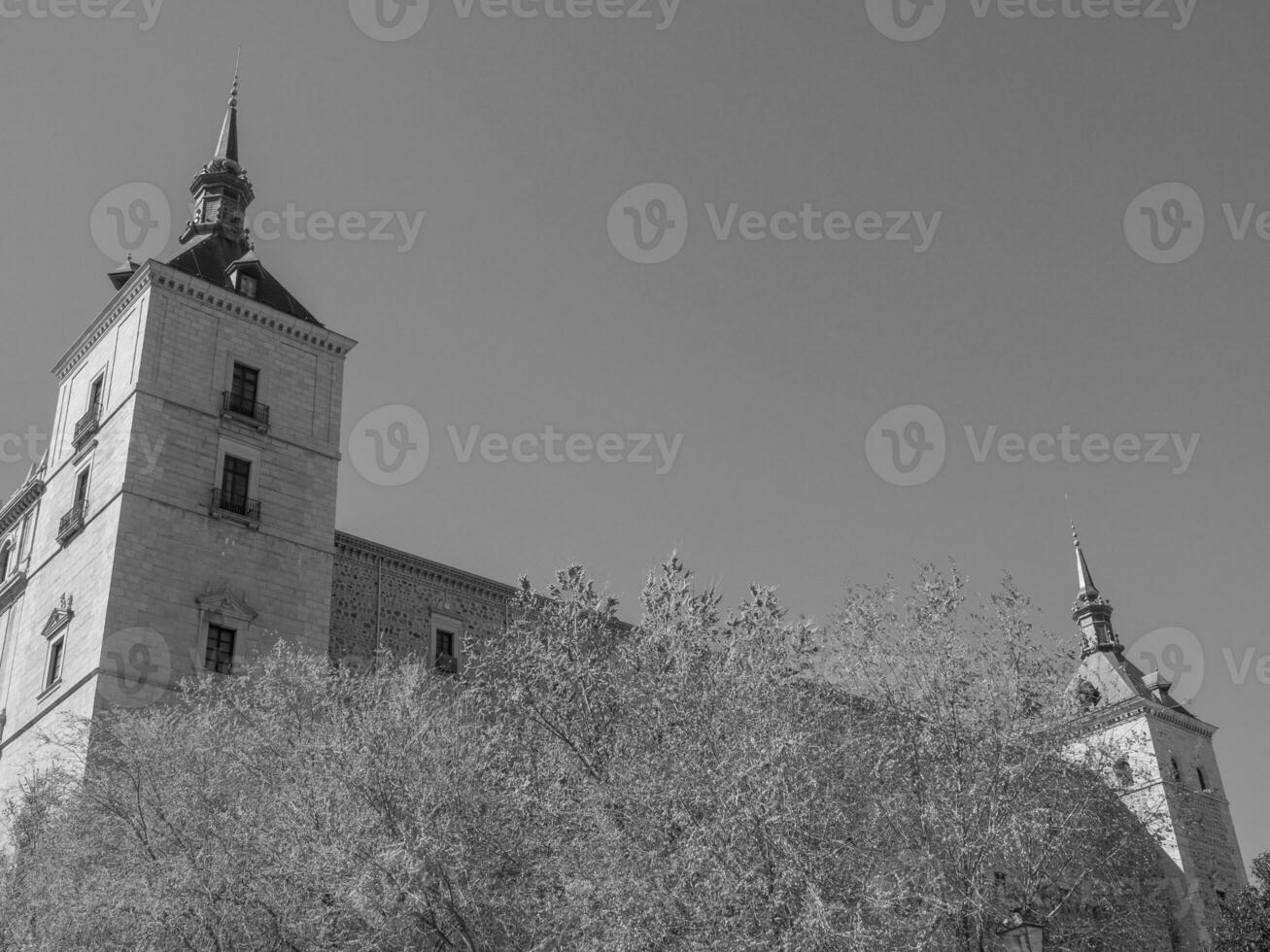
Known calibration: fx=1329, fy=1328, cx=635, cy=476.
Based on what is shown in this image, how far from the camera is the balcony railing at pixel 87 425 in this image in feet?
105

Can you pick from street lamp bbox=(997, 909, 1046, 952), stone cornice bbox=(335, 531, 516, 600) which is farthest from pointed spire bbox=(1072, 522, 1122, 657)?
street lamp bbox=(997, 909, 1046, 952)

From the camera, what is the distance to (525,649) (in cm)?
2153

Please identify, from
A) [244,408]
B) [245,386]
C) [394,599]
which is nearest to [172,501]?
[244,408]

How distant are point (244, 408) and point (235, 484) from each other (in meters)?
2.07

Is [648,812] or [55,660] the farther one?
[55,660]

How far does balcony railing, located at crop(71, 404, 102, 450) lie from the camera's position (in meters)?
32.1

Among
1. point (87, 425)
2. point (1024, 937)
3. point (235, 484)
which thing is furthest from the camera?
point (87, 425)

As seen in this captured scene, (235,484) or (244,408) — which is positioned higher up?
(244,408)

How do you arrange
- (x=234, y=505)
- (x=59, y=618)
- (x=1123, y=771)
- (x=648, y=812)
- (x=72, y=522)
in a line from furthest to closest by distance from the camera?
(x=234, y=505)
(x=72, y=522)
(x=59, y=618)
(x=1123, y=771)
(x=648, y=812)

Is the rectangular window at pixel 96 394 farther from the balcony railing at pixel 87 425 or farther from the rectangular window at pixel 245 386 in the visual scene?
the rectangular window at pixel 245 386

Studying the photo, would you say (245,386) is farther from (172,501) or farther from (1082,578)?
(1082,578)

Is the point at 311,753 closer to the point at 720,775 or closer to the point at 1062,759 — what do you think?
the point at 720,775

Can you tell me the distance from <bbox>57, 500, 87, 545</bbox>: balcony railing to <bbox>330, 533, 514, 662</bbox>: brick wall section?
6025 millimetres

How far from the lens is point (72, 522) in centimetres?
3111
